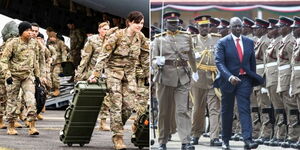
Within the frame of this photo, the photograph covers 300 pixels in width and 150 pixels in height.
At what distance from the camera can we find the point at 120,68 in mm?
12656

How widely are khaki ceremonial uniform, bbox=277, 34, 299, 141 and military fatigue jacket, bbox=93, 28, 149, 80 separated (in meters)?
3.90

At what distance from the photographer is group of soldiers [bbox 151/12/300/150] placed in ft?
29.0

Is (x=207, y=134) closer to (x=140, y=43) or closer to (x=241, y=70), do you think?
(x=241, y=70)

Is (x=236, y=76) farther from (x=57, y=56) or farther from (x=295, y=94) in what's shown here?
(x=57, y=56)

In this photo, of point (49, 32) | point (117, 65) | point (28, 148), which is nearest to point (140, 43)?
point (117, 65)

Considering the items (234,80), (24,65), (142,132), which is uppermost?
(24,65)

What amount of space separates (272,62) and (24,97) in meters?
6.55

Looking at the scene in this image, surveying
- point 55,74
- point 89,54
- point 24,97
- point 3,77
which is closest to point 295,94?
A: point 24,97

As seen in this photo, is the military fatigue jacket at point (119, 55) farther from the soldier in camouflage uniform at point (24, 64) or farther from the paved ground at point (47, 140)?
the soldier in camouflage uniform at point (24, 64)

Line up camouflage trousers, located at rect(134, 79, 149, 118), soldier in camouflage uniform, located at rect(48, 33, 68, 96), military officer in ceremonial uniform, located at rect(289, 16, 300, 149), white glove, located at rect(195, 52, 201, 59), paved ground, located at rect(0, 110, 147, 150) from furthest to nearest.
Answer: soldier in camouflage uniform, located at rect(48, 33, 68, 96) → camouflage trousers, located at rect(134, 79, 149, 118) → paved ground, located at rect(0, 110, 147, 150) → white glove, located at rect(195, 52, 201, 59) → military officer in ceremonial uniform, located at rect(289, 16, 300, 149)

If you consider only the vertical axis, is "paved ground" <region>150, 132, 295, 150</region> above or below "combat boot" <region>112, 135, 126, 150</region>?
above

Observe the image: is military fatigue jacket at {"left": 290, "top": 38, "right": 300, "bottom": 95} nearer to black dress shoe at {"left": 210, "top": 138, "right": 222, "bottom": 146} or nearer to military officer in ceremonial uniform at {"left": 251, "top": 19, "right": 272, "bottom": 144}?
military officer in ceremonial uniform at {"left": 251, "top": 19, "right": 272, "bottom": 144}

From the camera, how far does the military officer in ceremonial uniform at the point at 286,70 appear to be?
8805mm

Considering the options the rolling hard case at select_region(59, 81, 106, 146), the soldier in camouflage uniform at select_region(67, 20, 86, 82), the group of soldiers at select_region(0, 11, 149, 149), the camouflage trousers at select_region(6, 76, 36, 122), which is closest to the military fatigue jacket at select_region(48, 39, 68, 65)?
the soldier in camouflage uniform at select_region(67, 20, 86, 82)
